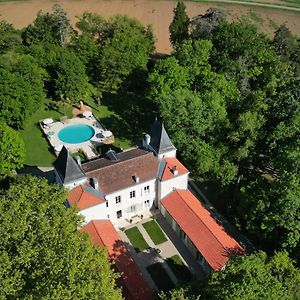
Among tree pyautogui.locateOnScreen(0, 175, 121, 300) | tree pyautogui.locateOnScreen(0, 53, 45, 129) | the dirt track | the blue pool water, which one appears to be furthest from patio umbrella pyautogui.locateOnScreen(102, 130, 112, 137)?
the dirt track

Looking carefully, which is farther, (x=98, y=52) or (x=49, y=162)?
(x=98, y=52)

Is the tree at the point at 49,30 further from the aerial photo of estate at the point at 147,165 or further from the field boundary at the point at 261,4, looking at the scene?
the field boundary at the point at 261,4

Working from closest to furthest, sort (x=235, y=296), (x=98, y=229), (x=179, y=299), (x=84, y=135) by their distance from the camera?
1. (x=235, y=296)
2. (x=179, y=299)
3. (x=98, y=229)
4. (x=84, y=135)

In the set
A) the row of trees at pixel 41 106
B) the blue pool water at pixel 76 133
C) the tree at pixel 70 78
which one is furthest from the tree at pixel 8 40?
the blue pool water at pixel 76 133

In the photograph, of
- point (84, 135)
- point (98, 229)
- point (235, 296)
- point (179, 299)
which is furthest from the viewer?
point (84, 135)

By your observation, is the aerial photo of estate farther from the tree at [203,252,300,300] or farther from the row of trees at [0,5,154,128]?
the row of trees at [0,5,154,128]

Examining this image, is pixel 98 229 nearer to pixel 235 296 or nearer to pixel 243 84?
pixel 235 296

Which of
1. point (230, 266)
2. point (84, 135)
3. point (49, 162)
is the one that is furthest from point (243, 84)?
point (230, 266)

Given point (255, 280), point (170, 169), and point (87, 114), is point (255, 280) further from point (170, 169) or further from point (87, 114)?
point (87, 114)
